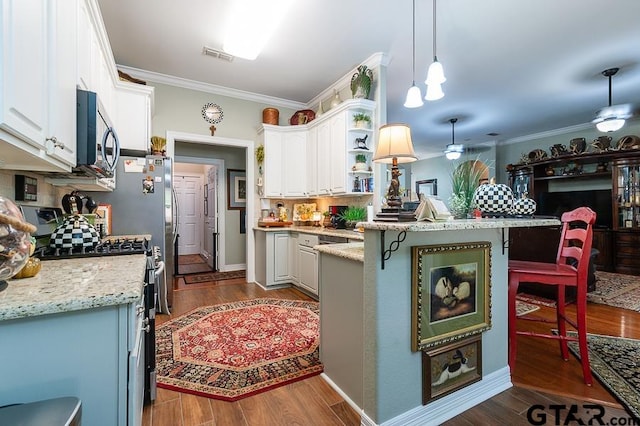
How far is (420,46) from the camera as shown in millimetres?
3361

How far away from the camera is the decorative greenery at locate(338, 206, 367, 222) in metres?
3.90

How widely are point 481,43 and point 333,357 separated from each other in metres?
3.45

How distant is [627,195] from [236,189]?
7.06m

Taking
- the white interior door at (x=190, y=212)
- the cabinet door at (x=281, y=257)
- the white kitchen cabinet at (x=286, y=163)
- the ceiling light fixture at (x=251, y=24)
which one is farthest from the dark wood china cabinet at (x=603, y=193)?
the white interior door at (x=190, y=212)

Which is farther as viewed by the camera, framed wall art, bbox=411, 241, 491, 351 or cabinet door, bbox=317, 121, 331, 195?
cabinet door, bbox=317, 121, 331, 195

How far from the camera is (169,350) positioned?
2451 millimetres

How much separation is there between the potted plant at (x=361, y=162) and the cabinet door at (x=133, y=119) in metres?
2.45

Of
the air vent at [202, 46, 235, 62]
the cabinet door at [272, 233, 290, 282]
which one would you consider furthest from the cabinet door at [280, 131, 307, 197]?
the air vent at [202, 46, 235, 62]

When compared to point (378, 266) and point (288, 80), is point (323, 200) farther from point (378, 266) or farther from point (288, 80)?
point (378, 266)

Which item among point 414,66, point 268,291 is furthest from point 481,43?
point 268,291

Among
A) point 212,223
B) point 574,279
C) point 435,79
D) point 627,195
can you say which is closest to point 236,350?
point 574,279

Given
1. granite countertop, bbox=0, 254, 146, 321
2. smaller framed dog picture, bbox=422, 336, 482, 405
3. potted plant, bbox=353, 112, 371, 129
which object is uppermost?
potted plant, bbox=353, 112, 371, 129

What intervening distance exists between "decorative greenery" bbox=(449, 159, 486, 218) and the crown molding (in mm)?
3506

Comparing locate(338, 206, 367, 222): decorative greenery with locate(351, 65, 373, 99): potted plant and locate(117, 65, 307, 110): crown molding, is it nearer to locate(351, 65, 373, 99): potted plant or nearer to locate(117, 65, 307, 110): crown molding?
locate(351, 65, 373, 99): potted plant
